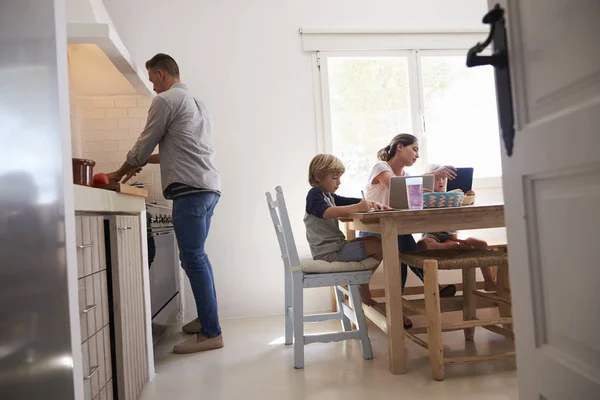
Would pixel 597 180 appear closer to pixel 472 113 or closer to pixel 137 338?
pixel 137 338

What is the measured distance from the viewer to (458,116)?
13.3 feet

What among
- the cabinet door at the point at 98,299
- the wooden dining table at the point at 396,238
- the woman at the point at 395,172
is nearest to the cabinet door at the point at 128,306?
the cabinet door at the point at 98,299

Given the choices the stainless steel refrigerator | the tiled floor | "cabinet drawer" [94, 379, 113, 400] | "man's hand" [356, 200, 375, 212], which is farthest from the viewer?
"man's hand" [356, 200, 375, 212]

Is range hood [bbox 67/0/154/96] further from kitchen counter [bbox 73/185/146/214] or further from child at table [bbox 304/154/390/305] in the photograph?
child at table [bbox 304/154/390/305]

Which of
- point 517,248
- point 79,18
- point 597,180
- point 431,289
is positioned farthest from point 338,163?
point 597,180

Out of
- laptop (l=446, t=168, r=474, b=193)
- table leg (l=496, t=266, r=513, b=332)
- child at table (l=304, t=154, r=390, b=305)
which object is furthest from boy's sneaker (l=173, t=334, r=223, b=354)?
laptop (l=446, t=168, r=474, b=193)

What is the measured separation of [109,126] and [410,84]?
2.34 meters

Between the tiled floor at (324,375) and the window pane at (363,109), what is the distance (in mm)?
1487

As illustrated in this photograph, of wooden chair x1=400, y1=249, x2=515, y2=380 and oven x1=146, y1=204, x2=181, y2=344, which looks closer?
wooden chair x1=400, y1=249, x2=515, y2=380

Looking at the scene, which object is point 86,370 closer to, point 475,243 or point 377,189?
point 377,189

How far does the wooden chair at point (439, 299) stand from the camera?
2.09 m

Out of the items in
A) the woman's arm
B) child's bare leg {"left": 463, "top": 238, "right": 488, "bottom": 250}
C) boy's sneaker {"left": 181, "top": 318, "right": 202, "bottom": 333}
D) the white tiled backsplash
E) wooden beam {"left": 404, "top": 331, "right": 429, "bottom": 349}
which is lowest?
boy's sneaker {"left": 181, "top": 318, "right": 202, "bottom": 333}

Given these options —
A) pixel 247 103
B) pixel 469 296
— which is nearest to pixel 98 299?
pixel 469 296

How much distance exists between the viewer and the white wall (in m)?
3.68
